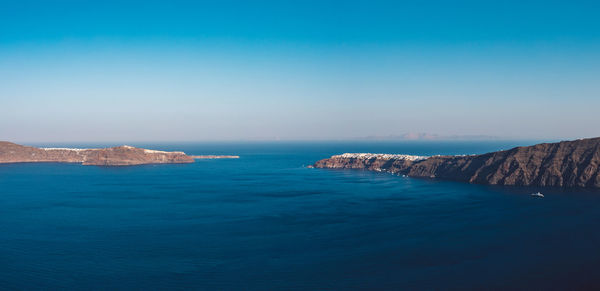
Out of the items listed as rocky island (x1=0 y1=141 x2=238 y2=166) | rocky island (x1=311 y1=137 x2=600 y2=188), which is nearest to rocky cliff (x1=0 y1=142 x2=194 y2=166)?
rocky island (x1=0 y1=141 x2=238 y2=166)

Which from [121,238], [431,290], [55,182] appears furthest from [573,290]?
[55,182]

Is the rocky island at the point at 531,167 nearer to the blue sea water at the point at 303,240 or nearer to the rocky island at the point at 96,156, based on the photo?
the blue sea water at the point at 303,240

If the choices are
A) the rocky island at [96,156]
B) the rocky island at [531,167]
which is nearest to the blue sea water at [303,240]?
the rocky island at [531,167]

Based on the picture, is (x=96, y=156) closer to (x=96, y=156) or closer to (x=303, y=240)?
(x=96, y=156)

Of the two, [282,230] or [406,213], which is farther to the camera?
[406,213]

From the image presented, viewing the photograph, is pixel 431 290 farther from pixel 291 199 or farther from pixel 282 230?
pixel 291 199

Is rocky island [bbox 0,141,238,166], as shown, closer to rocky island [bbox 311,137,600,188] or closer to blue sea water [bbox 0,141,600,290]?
blue sea water [bbox 0,141,600,290]

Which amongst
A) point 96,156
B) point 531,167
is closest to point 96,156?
point 96,156

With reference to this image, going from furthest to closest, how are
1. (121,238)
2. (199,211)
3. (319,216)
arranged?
1. (199,211)
2. (319,216)
3. (121,238)
